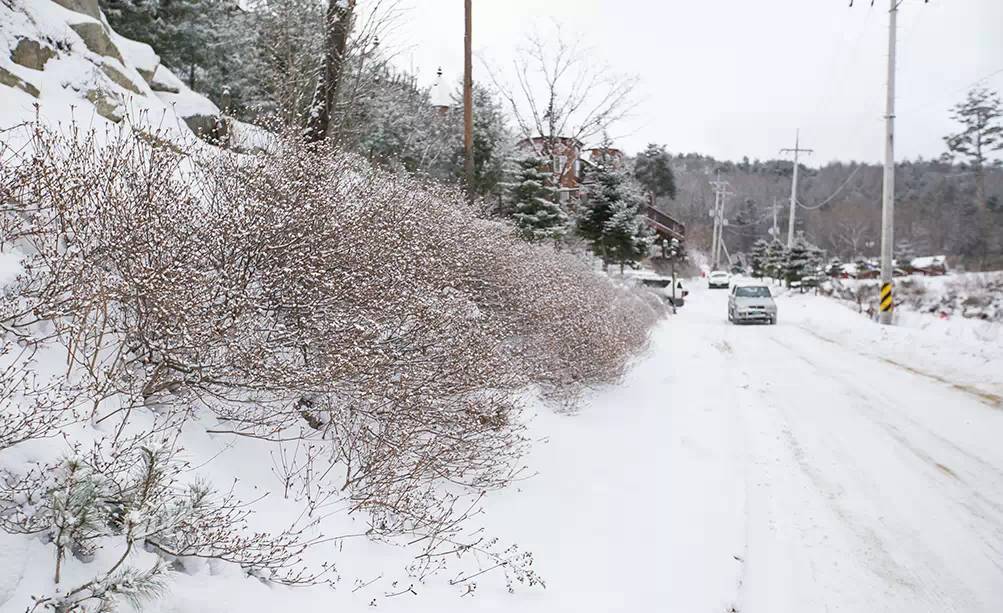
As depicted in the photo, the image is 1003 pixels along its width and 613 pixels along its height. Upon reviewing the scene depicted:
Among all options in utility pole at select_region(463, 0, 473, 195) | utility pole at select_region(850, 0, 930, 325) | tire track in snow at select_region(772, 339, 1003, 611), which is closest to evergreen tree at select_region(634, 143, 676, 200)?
utility pole at select_region(850, 0, 930, 325)

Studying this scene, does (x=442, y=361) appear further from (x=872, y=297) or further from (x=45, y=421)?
(x=872, y=297)

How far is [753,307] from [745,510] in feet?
62.7

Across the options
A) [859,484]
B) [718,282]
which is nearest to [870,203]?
[718,282]

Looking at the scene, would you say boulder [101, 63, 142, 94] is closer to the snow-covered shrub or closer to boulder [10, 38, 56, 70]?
boulder [10, 38, 56, 70]

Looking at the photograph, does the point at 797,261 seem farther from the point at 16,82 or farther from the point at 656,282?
the point at 16,82

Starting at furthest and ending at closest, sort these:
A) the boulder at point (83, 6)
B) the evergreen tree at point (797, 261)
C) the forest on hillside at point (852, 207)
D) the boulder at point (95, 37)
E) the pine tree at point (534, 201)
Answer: the forest on hillside at point (852, 207)
the evergreen tree at point (797, 261)
the pine tree at point (534, 201)
the boulder at point (83, 6)
the boulder at point (95, 37)

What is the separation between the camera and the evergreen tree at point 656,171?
213ft

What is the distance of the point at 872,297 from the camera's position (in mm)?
28531

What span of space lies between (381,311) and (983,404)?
872 centimetres

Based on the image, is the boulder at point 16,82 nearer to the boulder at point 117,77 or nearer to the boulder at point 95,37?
the boulder at point 117,77

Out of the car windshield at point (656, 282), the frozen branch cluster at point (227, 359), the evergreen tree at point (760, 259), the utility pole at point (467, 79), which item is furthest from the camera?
the evergreen tree at point (760, 259)

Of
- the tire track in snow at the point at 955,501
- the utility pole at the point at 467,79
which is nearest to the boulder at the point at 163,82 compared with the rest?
the utility pole at the point at 467,79

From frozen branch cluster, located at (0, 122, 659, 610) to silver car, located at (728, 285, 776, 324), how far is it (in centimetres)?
1925

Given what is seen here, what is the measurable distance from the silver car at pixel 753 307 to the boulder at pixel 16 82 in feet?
70.3
